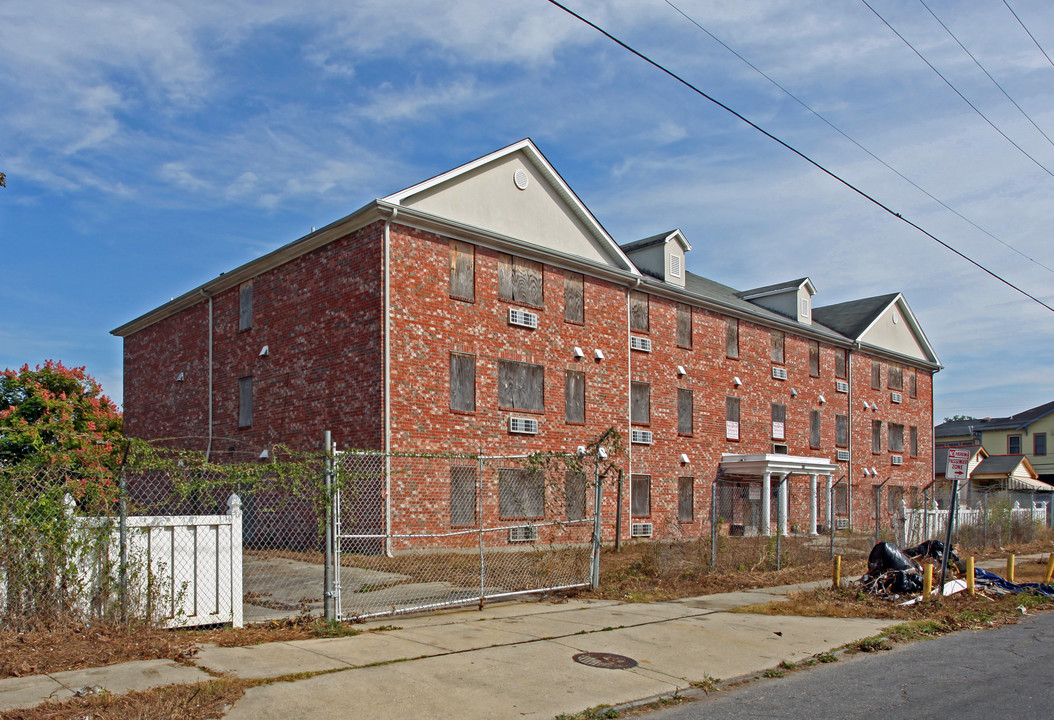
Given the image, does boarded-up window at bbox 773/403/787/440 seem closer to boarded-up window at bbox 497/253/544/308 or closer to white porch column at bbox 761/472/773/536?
white porch column at bbox 761/472/773/536

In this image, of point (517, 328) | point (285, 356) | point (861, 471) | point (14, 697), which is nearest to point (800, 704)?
point (14, 697)

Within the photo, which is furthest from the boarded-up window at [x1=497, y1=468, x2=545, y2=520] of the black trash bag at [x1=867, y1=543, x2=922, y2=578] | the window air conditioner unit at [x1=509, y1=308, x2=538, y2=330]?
the black trash bag at [x1=867, y1=543, x2=922, y2=578]

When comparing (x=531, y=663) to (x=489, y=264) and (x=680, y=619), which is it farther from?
(x=489, y=264)

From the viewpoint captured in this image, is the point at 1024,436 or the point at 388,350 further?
the point at 1024,436

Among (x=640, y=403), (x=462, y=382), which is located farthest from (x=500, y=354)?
(x=640, y=403)

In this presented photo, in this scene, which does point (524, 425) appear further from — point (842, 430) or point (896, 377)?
point (896, 377)

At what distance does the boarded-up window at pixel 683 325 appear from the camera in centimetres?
2741

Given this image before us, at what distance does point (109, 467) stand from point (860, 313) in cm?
3476

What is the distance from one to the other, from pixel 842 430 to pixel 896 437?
5.04 meters

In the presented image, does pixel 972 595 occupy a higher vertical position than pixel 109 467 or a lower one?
Answer: lower

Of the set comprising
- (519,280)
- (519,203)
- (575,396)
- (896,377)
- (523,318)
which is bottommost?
(575,396)

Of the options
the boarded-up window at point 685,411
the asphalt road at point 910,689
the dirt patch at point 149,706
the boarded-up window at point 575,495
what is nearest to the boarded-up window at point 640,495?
the boarded-up window at point 575,495

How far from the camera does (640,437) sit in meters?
25.4

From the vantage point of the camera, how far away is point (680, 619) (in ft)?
36.4
